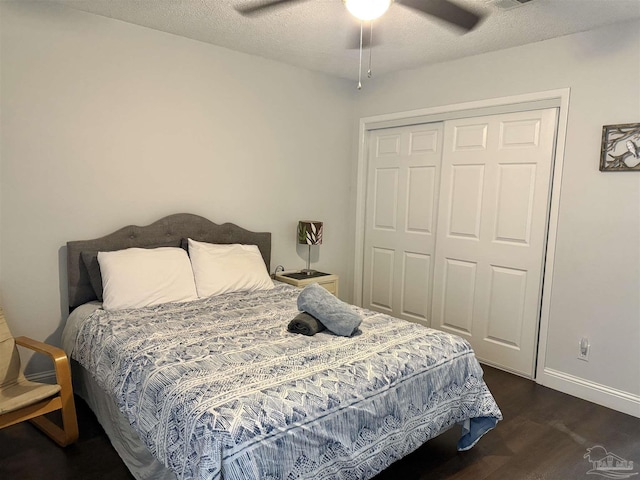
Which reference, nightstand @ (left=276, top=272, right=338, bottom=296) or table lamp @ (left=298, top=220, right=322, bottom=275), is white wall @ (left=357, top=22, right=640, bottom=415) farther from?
table lamp @ (left=298, top=220, right=322, bottom=275)

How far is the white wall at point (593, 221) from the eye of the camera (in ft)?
9.07

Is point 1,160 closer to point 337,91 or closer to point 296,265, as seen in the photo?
point 296,265

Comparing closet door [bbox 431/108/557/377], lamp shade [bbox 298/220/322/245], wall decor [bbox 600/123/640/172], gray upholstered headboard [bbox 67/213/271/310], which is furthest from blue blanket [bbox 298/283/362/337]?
wall decor [bbox 600/123/640/172]

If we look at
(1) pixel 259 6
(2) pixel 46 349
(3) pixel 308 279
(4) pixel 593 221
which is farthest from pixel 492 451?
(1) pixel 259 6

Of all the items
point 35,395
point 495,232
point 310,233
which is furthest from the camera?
point 310,233

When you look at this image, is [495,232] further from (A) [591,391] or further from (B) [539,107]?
(A) [591,391]

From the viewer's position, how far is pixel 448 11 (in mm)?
2588

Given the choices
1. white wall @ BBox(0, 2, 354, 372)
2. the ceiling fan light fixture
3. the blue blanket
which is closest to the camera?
the ceiling fan light fixture

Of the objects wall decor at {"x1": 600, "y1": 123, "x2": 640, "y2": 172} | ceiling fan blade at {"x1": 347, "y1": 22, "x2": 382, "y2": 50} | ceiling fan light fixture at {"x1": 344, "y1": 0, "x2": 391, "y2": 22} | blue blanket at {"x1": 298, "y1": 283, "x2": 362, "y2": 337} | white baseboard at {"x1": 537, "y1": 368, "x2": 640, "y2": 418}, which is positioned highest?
ceiling fan blade at {"x1": 347, "y1": 22, "x2": 382, "y2": 50}

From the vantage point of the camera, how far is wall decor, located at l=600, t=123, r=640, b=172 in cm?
270

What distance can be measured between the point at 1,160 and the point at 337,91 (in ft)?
9.23

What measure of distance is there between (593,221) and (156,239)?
3.01 m

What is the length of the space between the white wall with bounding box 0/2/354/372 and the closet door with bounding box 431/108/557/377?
4.43ft

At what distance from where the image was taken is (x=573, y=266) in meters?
3.03
